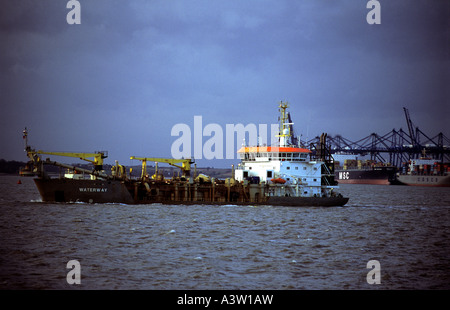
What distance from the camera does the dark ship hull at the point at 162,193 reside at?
52.4m

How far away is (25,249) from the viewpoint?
97.2 feet

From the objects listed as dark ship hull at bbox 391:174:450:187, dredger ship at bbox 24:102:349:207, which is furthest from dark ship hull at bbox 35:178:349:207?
dark ship hull at bbox 391:174:450:187

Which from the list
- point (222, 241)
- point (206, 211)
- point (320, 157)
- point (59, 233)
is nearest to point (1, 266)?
point (59, 233)

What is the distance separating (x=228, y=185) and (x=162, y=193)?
316 inches

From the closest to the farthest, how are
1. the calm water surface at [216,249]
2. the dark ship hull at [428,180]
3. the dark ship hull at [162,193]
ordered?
the calm water surface at [216,249], the dark ship hull at [162,193], the dark ship hull at [428,180]

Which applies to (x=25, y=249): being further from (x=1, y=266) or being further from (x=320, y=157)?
(x=320, y=157)

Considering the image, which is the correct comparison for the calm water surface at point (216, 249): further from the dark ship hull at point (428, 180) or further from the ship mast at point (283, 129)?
the dark ship hull at point (428, 180)

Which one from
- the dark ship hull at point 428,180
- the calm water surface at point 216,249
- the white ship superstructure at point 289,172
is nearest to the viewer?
the calm water surface at point 216,249

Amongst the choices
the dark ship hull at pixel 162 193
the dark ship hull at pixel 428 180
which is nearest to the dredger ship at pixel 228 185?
the dark ship hull at pixel 162 193

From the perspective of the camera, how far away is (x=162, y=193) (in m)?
55.8

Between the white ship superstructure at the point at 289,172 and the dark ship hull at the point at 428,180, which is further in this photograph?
the dark ship hull at the point at 428,180

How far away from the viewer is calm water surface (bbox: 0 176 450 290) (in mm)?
23172

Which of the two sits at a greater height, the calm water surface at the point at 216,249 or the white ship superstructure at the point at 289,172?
the white ship superstructure at the point at 289,172

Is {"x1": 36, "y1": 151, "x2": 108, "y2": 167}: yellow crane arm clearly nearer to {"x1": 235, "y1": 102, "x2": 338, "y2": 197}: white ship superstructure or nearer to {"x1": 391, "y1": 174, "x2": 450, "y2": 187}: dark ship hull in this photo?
{"x1": 235, "y1": 102, "x2": 338, "y2": 197}: white ship superstructure
